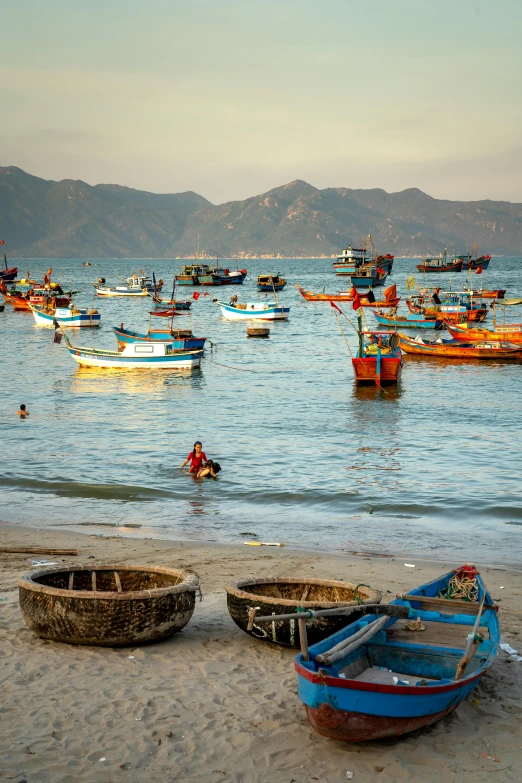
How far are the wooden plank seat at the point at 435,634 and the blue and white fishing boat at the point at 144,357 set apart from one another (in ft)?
98.6

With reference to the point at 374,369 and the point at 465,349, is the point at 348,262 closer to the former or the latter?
the point at 465,349

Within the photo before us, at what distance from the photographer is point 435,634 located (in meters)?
8.30

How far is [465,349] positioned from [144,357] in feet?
56.2

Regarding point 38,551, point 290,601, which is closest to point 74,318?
point 38,551

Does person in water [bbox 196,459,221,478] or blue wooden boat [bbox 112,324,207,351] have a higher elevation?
blue wooden boat [bbox 112,324,207,351]

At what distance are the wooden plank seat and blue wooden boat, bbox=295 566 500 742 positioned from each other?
10 millimetres

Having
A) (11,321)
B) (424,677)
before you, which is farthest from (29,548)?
(11,321)

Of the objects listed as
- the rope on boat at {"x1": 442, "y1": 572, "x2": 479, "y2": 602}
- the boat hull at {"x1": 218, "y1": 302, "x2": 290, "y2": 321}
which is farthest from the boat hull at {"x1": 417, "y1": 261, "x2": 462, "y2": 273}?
the rope on boat at {"x1": 442, "y1": 572, "x2": 479, "y2": 602}

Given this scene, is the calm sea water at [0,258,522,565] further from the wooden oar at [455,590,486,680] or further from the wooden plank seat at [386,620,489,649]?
the wooden oar at [455,590,486,680]

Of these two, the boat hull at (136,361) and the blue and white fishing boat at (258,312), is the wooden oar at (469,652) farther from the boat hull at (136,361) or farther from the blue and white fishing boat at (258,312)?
the blue and white fishing boat at (258,312)

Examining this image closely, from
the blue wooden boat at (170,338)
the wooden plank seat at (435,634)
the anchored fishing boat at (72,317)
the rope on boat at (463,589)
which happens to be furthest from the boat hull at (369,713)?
the anchored fishing boat at (72,317)

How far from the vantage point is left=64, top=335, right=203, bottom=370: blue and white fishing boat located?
37.6 metres

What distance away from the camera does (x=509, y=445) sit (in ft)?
75.7

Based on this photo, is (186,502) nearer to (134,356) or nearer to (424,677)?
(424,677)
